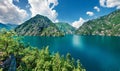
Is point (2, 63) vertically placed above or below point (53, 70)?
above

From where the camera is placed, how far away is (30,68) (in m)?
73.0

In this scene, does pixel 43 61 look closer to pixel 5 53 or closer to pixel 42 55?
pixel 42 55

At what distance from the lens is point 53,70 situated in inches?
2685

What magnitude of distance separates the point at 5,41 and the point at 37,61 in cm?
1529

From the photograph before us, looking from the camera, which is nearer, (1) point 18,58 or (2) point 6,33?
(2) point 6,33

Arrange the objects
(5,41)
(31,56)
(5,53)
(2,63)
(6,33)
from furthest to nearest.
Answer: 1. (31,56)
2. (6,33)
3. (5,41)
4. (5,53)
5. (2,63)

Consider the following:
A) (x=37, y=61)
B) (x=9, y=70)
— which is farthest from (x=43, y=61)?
(x=9, y=70)

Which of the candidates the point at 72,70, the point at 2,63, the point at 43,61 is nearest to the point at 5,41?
the point at 2,63

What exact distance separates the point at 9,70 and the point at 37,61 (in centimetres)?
1596

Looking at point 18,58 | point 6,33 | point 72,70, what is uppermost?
point 6,33

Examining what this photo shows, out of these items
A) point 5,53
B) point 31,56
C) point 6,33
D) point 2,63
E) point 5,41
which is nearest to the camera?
point 2,63

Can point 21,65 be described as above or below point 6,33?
below

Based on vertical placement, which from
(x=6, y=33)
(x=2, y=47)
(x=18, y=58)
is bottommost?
(x=18, y=58)

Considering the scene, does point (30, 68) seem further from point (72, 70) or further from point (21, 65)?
point (72, 70)
